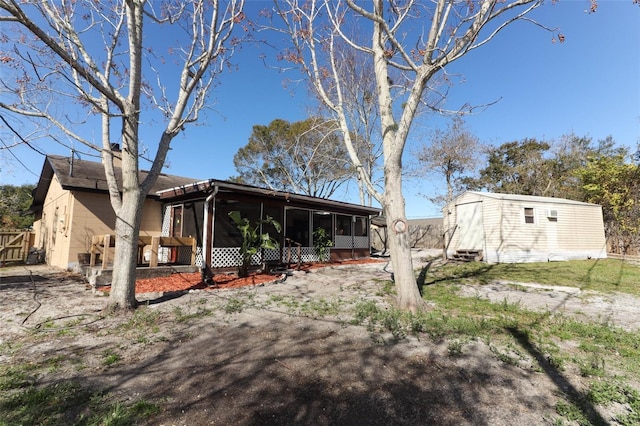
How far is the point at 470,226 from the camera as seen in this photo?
48.2 feet

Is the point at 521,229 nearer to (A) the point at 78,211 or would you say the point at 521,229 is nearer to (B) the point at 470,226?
(B) the point at 470,226

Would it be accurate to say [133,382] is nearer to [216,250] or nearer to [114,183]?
[114,183]

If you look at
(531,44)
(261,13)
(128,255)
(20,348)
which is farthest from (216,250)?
(531,44)

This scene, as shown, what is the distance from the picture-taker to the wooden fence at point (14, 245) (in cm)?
1301

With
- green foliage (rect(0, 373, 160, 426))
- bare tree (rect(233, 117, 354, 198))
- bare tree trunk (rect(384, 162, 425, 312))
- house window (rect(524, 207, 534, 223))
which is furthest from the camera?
bare tree (rect(233, 117, 354, 198))

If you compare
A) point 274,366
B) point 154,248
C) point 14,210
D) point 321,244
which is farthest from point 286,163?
point 14,210

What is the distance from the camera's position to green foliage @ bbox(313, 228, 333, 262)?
45.0 ft

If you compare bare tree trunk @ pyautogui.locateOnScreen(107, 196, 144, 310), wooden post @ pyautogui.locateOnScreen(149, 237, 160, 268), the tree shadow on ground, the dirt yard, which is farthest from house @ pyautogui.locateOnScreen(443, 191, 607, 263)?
bare tree trunk @ pyautogui.locateOnScreen(107, 196, 144, 310)

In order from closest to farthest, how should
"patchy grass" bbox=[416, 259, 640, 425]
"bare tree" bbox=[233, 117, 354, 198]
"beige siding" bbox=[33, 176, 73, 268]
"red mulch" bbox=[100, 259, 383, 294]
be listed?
"patchy grass" bbox=[416, 259, 640, 425], "red mulch" bbox=[100, 259, 383, 294], "beige siding" bbox=[33, 176, 73, 268], "bare tree" bbox=[233, 117, 354, 198]

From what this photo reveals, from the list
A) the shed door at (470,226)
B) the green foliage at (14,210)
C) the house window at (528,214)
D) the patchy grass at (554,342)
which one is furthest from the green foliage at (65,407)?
the green foliage at (14,210)

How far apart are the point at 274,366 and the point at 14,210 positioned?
30752mm

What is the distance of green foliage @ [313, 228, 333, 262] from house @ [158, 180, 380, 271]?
93 mm

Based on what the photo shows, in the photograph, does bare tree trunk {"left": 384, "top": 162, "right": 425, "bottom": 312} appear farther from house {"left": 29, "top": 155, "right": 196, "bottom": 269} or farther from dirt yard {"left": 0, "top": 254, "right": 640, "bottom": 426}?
house {"left": 29, "top": 155, "right": 196, "bottom": 269}

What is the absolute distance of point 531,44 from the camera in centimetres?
773
